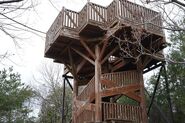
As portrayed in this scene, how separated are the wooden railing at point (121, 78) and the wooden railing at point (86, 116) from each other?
118 cm

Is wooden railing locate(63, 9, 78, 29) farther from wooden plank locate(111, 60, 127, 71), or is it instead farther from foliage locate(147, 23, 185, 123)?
foliage locate(147, 23, 185, 123)

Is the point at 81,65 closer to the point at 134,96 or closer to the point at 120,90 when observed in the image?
the point at 120,90

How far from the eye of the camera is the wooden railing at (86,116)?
10773mm

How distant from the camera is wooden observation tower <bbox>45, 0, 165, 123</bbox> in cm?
1074

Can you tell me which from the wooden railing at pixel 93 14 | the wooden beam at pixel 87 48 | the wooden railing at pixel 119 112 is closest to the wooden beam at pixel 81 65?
the wooden beam at pixel 87 48

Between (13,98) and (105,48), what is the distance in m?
10.3

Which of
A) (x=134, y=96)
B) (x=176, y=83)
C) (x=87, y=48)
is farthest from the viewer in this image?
(x=176, y=83)

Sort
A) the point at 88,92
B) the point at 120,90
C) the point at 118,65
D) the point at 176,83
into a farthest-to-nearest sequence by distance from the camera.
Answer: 1. the point at 176,83
2. the point at 118,65
3. the point at 88,92
4. the point at 120,90

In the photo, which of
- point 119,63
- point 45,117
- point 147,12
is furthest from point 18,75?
point 147,12

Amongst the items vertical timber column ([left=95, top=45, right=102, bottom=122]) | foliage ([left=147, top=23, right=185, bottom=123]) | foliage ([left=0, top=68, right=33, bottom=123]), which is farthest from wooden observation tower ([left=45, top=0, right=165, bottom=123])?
foliage ([left=0, top=68, right=33, bottom=123])

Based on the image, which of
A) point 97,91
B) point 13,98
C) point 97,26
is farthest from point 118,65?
point 13,98

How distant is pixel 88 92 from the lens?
39.3ft

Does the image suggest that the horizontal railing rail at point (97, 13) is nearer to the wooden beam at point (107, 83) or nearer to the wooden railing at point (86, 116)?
the wooden beam at point (107, 83)

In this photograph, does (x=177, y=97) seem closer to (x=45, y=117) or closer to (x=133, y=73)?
(x=133, y=73)
